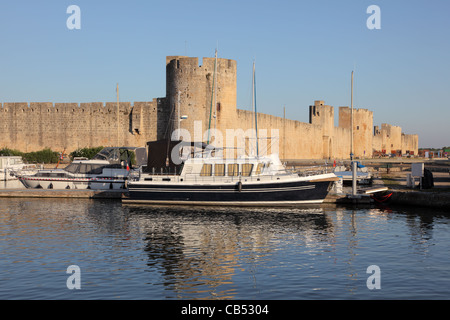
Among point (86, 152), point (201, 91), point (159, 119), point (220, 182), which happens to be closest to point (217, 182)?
point (220, 182)

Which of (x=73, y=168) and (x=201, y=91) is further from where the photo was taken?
(x=201, y=91)

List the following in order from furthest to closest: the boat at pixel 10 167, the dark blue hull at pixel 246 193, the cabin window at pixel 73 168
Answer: the boat at pixel 10 167 < the cabin window at pixel 73 168 < the dark blue hull at pixel 246 193

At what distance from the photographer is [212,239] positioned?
47.0 ft

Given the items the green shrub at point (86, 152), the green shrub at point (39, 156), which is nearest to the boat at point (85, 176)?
the green shrub at point (86, 152)

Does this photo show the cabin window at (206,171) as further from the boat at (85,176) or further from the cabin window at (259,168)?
the boat at (85,176)

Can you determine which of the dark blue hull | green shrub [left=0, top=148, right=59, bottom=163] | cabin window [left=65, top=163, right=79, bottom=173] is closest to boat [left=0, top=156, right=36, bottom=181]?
cabin window [left=65, top=163, right=79, bottom=173]

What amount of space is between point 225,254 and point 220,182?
8.67 m

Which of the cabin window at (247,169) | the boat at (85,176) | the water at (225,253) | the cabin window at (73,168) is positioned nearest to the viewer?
the water at (225,253)

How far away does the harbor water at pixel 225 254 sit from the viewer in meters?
9.66

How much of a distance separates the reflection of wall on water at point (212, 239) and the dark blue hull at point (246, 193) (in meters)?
0.76

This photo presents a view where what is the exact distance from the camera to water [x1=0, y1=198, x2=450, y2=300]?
966cm

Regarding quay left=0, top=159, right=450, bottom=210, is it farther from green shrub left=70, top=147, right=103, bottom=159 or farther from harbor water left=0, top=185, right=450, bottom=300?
green shrub left=70, top=147, right=103, bottom=159

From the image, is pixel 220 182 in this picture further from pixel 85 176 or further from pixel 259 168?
pixel 85 176
